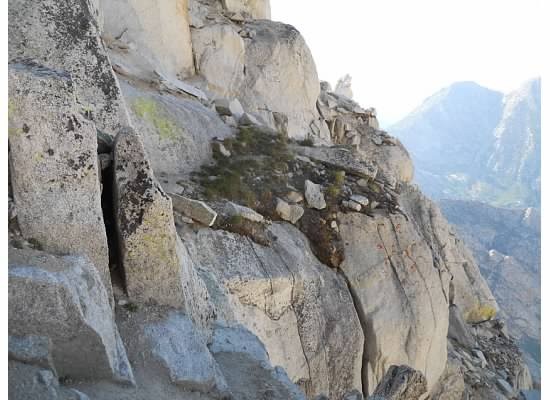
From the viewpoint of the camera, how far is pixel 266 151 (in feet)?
55.4

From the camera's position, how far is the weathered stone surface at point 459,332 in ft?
77.2

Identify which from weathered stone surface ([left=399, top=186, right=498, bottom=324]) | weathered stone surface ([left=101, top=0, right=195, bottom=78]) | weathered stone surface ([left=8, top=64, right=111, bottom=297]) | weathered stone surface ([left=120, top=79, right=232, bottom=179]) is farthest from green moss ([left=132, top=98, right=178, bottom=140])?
weathered stone surface ([left=399, top=186, right=498, bottom=324])

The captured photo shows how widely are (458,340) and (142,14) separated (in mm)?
20502

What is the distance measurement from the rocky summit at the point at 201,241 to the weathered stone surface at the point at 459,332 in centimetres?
7

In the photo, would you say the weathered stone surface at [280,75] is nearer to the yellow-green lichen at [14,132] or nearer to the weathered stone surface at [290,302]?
the weathered stone surface at [290,302]

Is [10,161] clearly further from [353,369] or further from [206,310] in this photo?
[353,369]

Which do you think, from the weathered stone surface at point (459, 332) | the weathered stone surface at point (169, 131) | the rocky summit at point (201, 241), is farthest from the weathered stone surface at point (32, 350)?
the weathered stone surface at point (459, 332)

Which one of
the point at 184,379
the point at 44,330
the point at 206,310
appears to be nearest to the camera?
the point at 44,330

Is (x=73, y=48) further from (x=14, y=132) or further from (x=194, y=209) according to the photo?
(x=194, y=209)

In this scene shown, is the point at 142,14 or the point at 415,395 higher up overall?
the point at 142,14

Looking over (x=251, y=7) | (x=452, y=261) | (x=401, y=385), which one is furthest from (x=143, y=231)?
(x=251, y=7)

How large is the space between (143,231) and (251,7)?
25737 mm

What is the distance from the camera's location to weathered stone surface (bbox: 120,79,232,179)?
13.8 meters

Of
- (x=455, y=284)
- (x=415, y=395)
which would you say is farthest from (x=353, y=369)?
(x=455, y=284)
